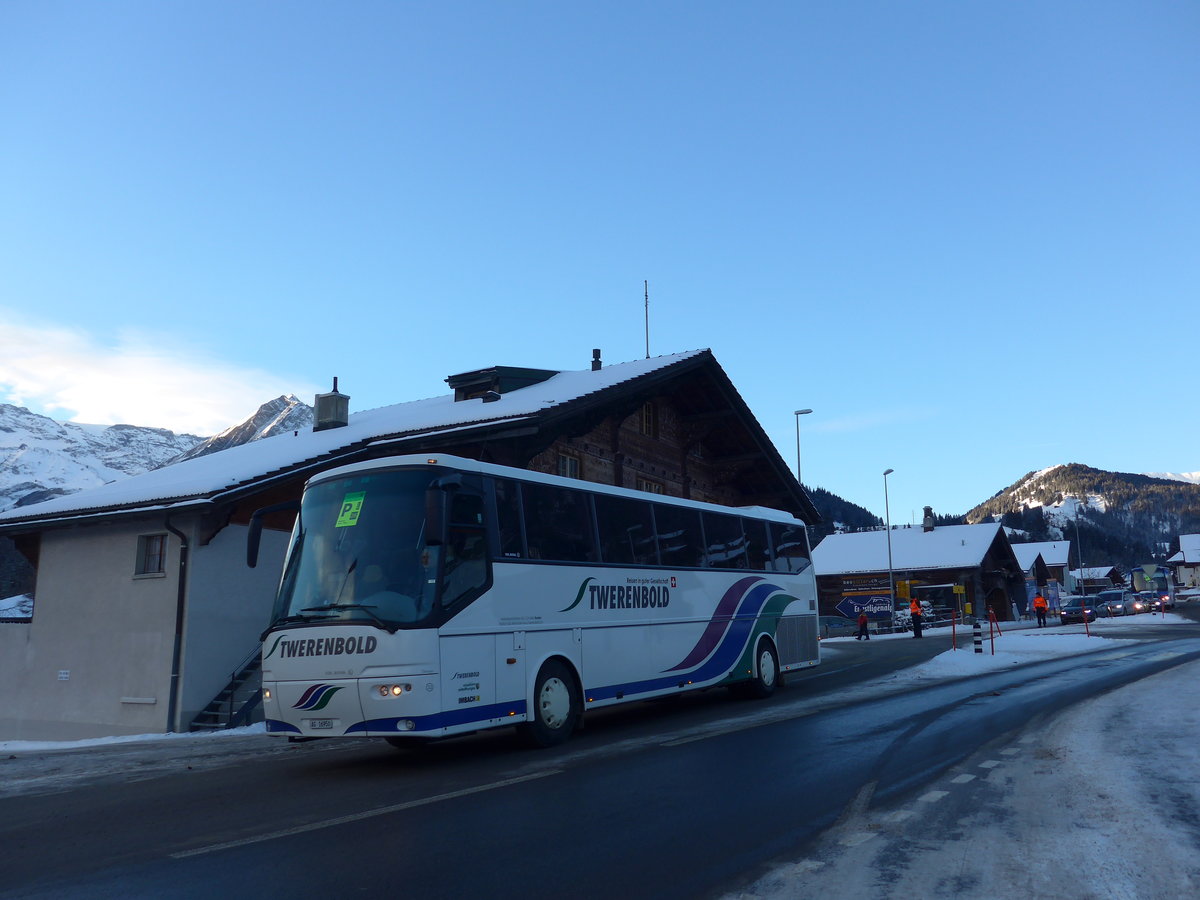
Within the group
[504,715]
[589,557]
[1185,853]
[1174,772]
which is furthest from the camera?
[589,557]

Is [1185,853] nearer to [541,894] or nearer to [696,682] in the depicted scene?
[541,894]

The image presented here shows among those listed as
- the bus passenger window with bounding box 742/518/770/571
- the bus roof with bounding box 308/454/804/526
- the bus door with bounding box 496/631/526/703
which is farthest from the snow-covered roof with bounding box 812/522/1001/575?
the bus door with bounding box 496/631/526/703

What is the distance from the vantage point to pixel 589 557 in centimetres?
1236

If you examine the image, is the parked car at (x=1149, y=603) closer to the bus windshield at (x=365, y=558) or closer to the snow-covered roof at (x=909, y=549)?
the snow-covered roof at (x=909, y=549)

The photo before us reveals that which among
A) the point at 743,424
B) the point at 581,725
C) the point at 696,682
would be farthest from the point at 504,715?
the point at 743,424

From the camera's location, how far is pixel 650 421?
2528cm

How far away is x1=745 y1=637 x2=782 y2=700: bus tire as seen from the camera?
636 inches

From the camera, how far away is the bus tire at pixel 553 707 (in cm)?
1073

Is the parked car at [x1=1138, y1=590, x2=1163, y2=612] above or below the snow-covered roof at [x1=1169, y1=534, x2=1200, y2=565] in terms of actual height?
below

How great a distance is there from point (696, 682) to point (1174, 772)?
289 inches

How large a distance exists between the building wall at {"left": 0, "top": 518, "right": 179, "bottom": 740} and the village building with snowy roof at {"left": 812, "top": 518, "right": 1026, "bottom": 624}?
150 feet

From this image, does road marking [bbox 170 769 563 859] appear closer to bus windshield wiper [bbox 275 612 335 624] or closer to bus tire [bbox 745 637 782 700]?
bus windshield wiper [bbox 275 612 335 624]

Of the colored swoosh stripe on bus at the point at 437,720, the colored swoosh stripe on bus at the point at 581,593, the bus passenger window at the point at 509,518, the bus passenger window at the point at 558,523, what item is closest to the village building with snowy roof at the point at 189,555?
the bus passenger window at the point at 558,523

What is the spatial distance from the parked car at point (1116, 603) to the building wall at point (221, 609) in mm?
57952
